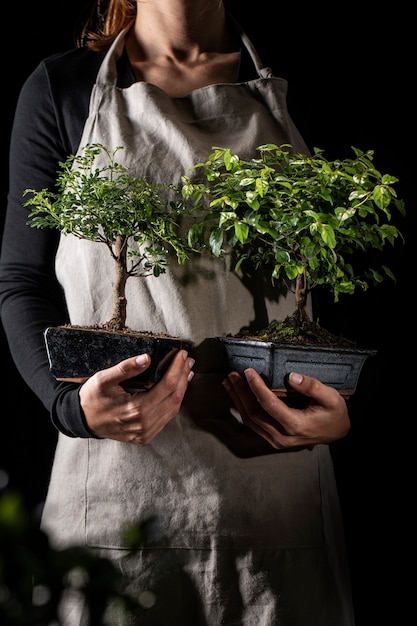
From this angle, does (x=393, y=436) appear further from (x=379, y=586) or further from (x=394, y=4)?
(x=394, y=4)

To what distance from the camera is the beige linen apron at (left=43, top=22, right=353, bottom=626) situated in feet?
3.93

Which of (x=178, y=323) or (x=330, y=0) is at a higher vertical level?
(x=330, y=0)

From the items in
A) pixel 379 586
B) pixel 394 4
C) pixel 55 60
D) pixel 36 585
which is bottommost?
pixel 379 586

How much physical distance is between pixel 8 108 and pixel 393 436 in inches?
57.9

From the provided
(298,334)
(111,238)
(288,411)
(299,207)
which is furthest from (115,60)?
(288,411)

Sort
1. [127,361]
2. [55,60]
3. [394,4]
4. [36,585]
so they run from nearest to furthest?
[36,585], [127,361], [55,60], [394,4]

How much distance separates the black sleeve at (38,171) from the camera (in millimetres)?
1364

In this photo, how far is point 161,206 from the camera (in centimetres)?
125

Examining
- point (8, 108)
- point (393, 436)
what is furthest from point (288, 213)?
point (8, 108)

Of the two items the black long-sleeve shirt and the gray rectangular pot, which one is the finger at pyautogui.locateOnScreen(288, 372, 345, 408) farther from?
the black long-sleeve shirt

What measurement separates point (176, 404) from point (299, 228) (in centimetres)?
37

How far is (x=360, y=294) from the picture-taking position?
161 centimetres

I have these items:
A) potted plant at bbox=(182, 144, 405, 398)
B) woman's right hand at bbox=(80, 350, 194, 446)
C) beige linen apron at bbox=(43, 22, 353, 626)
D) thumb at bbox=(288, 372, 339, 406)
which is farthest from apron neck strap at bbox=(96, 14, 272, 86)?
thumb at bbox=(288, 372, 339, 406)

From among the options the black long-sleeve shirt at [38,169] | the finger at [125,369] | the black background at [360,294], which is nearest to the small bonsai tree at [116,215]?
the finger at [125,369]
